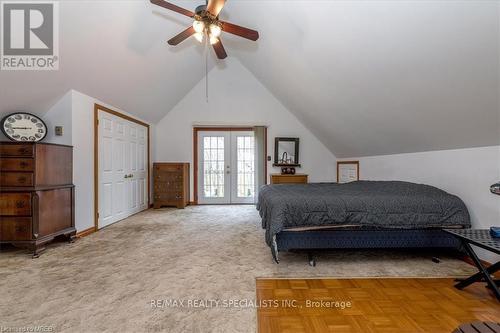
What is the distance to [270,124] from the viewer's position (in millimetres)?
5809

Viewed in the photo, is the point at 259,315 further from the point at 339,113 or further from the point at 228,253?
the point at 339,113

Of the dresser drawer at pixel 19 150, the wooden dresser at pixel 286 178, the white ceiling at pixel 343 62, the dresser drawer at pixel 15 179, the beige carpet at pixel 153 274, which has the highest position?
the white ceiling at pixel 343 62

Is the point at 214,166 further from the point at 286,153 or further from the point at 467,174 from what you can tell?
the point at 467,174

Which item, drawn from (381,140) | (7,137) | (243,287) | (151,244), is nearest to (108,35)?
(7,137)

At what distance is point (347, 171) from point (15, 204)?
5.57m

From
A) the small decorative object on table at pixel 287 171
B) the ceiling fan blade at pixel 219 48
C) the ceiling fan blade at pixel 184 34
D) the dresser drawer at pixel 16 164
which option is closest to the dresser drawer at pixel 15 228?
the dresser drawer at pixel 16 164

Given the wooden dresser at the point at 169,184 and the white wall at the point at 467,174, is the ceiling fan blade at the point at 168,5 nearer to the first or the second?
the white wall at the point at 467,174

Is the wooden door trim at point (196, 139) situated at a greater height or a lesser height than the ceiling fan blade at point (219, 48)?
lesser

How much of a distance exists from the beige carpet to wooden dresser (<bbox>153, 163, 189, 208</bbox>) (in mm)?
1835

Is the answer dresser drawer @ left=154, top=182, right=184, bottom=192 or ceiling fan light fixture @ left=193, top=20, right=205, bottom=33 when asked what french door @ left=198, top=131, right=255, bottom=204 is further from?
ceiling fan light fixture @ left=193, top=20, right=205, bottom=33

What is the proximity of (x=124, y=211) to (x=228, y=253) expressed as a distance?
2.66 meters

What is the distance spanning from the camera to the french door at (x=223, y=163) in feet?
19.3

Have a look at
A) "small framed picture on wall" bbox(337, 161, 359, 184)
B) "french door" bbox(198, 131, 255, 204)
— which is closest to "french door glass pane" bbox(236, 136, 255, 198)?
"french door" bbox(198, 131, 255, 204)

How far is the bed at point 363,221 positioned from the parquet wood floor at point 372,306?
1.20ft
